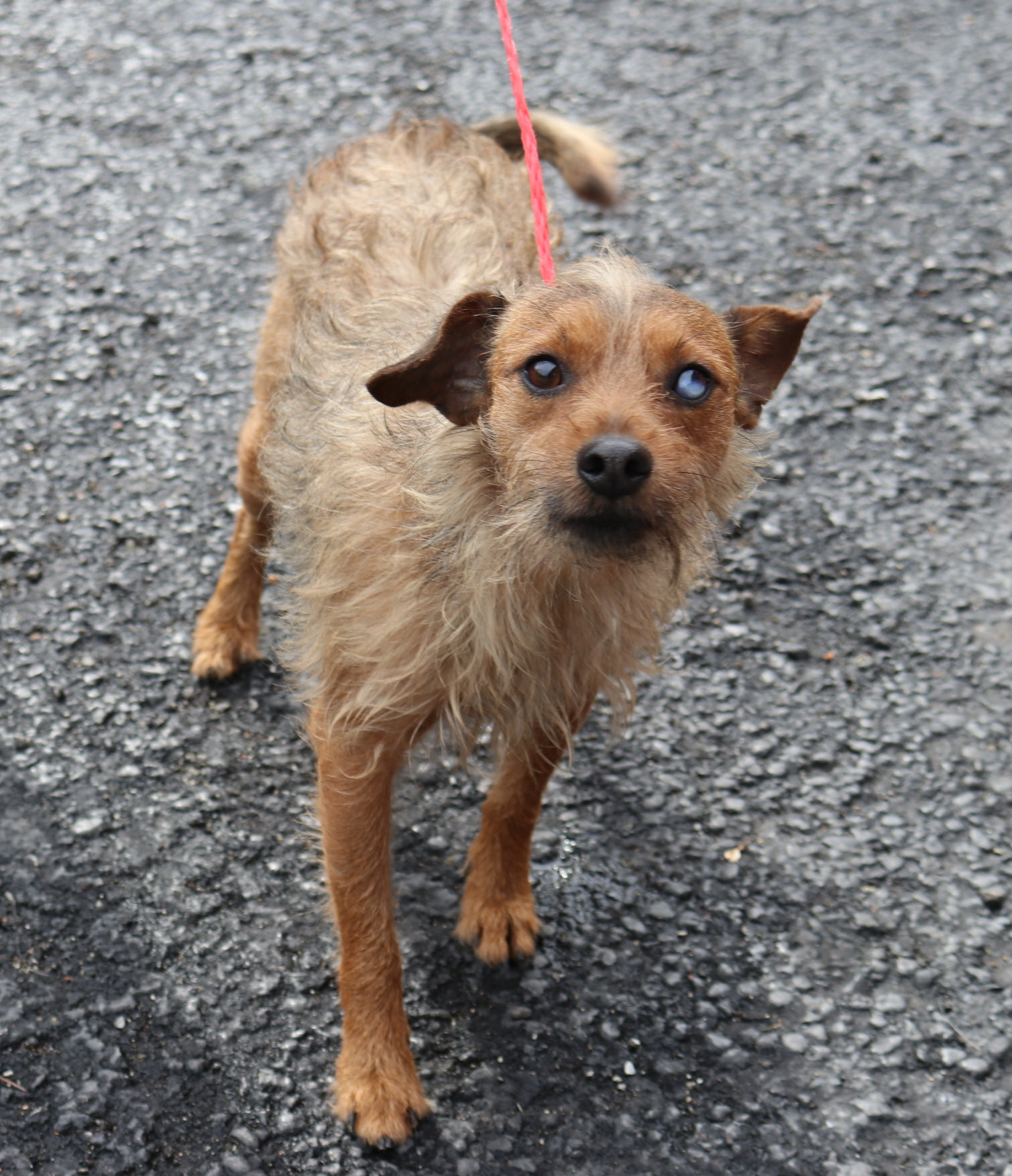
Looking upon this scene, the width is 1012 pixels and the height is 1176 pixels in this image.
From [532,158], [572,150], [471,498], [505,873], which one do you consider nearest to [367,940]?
[505,873]

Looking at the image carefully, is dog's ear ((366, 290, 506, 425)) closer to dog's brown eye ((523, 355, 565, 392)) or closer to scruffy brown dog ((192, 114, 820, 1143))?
scruffy brown dog ((192, 114, 820, 1143))

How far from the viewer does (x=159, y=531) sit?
4.38 meters

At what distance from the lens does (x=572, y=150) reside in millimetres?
4094

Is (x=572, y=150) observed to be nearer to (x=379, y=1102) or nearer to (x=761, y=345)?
(x=761, y=345)

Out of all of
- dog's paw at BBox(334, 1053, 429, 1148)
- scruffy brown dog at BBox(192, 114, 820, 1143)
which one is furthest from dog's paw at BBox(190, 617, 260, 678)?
dog's paw at BBox(334, 1053, 429, 1148)

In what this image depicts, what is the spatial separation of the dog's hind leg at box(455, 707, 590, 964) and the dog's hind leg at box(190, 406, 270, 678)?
1.10 meters

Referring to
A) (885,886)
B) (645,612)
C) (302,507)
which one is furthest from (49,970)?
(885,886)

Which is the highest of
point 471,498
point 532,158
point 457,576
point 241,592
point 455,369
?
point 532,158

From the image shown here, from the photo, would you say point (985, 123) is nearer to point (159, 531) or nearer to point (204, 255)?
point (204, 255)

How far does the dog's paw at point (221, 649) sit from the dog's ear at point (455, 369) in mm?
1600

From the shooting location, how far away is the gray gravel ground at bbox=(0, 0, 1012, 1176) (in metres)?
2.99

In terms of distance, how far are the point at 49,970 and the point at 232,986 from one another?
45 centimetres

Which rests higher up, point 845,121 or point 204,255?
point 845,121

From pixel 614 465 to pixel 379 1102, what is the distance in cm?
163
